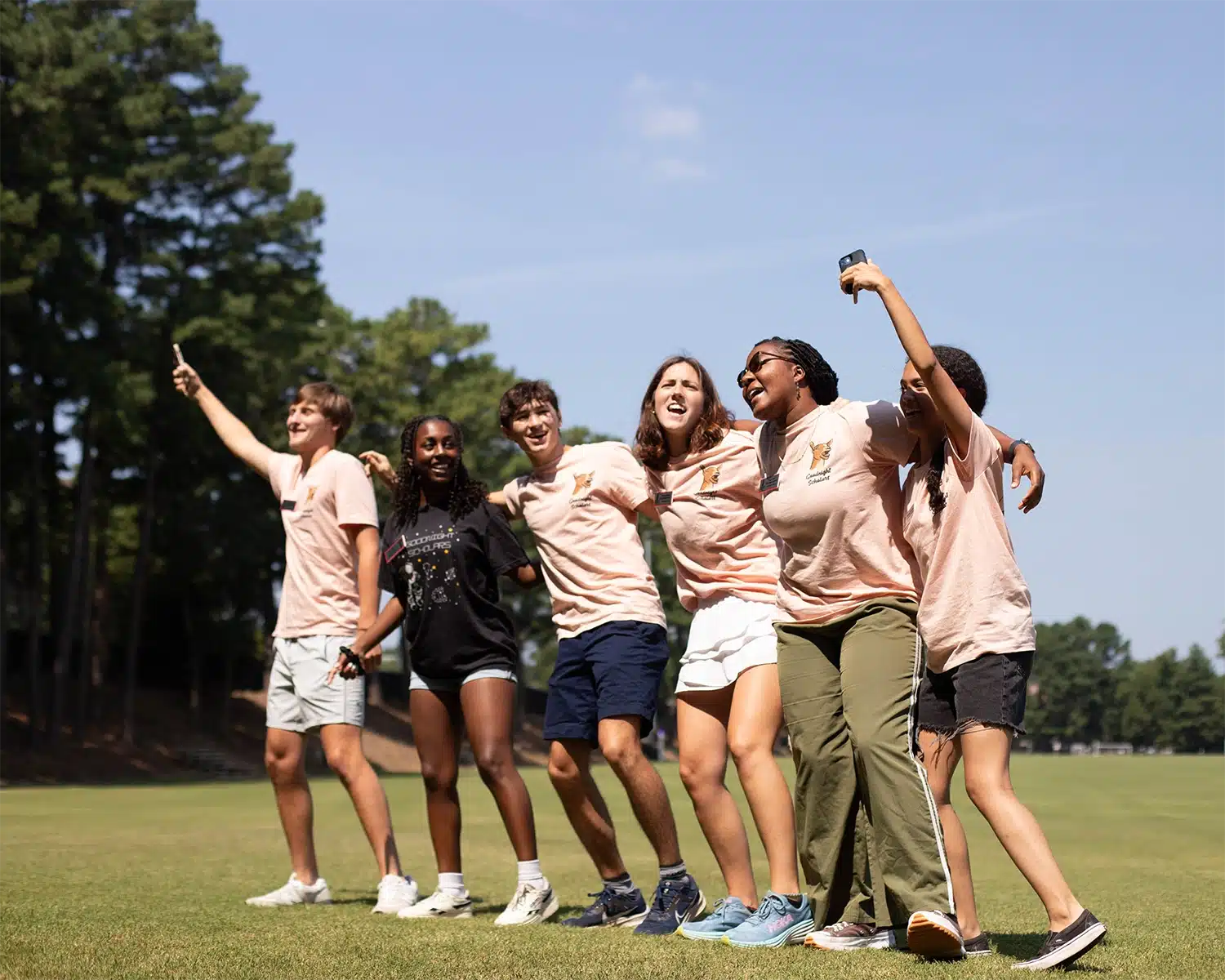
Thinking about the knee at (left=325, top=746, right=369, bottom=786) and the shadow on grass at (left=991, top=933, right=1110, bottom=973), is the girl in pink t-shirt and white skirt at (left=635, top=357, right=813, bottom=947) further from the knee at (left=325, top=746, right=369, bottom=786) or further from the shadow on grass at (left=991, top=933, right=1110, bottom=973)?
the knee at (left=325, top=746, right=369, bottom=786)

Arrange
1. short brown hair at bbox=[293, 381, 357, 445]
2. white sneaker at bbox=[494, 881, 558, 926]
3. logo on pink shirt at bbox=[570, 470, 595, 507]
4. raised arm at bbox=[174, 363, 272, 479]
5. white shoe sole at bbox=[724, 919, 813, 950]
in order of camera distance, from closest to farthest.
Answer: white shoe sole at bbox=[724, 919, 813, 950], white sneaker at bbox=[494, 881, 558, 926], logo on pink shirt at bbox=[570, 470, 595, 507], short brown hair at bbox=[293, 381, 357, 445], raised arm at bbox=[174, 363, 272, 479]

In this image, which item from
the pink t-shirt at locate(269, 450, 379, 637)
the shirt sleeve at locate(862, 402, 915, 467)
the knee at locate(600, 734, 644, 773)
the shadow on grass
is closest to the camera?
the shadow on grass

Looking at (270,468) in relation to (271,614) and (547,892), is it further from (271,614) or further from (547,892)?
(271,614)

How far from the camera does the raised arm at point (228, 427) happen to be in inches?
322

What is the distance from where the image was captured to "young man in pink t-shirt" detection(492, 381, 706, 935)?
21.5ft

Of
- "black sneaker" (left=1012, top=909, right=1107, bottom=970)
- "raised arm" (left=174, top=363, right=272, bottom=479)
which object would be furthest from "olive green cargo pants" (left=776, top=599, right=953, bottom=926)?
"raised arm" (left=174, top=363, right=272, bottom=479)

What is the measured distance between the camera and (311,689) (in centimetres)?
759

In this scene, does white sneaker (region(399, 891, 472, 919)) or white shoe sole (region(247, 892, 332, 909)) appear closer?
white sneaker (region(399, 891, 472, 919))

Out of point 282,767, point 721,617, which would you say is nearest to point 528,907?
point 721,617

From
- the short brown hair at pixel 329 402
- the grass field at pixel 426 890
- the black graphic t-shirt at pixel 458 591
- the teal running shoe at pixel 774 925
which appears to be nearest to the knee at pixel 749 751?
the teal running shoe at pixel 774 925

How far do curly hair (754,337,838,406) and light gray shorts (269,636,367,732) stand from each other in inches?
110

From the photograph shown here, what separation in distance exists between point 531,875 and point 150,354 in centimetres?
3225

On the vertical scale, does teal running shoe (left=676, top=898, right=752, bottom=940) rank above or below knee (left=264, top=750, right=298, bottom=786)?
below

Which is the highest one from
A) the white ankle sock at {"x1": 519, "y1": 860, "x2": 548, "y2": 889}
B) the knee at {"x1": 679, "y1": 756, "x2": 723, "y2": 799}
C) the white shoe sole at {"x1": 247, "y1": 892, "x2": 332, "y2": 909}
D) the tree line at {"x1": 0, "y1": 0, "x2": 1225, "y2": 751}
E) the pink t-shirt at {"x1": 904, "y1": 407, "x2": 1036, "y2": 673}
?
the tree line at {"x1": 0, "y1": 0, "x2": 1225, "y2": 751}
